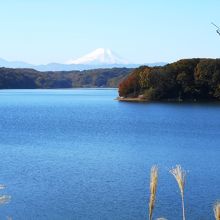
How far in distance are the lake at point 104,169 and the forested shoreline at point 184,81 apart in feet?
107

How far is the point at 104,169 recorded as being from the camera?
25141 mm

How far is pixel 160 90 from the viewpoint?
8744cm

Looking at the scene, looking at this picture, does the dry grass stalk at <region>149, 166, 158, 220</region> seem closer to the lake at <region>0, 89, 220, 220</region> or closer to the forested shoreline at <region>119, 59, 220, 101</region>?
the lake at <region>0, 89, 220, 220</region>

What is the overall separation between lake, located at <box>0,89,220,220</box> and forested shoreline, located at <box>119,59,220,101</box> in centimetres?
3263

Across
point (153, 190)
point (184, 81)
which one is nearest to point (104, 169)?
point (153, 190)

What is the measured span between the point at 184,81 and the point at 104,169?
61.0 m

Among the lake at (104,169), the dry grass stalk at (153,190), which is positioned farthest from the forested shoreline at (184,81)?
the dry grass stalk at (153,190)

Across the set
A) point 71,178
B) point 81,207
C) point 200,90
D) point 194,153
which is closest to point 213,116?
point 200,90

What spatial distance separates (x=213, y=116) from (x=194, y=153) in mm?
30203

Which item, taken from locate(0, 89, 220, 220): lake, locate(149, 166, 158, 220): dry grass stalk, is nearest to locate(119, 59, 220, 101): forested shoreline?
locate(0, 89, 220, 220): lake

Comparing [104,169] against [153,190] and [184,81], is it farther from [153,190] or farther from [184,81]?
[184,81]

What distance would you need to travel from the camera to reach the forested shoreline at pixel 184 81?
84938mm

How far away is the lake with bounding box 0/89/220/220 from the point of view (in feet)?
57.8

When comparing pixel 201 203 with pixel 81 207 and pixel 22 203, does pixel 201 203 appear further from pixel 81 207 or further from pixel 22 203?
pixel 22 203
